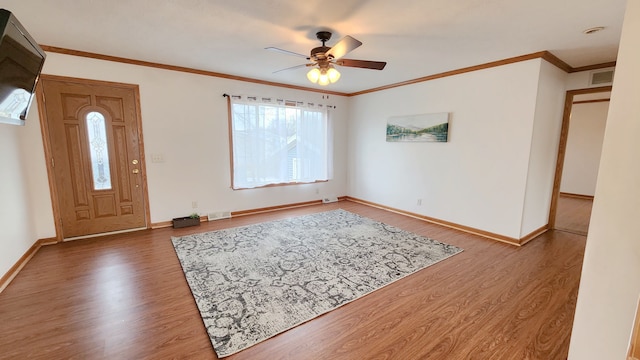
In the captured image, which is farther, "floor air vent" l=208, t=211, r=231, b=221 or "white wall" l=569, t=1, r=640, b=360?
"floor air vent" l=208, t=211, r=231, b=221

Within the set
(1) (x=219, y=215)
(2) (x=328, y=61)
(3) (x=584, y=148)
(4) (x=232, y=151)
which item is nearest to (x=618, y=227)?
(2) (x=328, y=61)

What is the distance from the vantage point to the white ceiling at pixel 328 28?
84.9 inches

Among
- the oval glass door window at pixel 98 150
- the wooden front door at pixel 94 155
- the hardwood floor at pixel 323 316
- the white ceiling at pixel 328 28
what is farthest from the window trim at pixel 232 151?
the hardwood floor at pixel 323 316

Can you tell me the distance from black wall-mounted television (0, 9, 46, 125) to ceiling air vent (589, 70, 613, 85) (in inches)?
236

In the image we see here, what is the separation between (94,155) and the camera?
143 inches

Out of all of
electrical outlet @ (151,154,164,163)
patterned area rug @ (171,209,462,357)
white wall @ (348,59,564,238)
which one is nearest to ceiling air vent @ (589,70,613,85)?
white wall @ (348,59,564,238)

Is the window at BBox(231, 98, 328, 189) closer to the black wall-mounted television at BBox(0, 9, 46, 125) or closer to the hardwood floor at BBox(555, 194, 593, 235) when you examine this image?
the black wall-mounted television at BBox(0, 9, 46, 125)

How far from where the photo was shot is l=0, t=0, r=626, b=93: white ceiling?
2.16 meters

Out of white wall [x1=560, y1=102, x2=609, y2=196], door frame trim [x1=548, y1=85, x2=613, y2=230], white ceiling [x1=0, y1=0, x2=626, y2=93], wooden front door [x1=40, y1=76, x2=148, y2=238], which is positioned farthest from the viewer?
white wall [x1=560, y1=102, x2=609, y2=196]

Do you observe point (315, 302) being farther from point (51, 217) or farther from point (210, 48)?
point (51, 217)

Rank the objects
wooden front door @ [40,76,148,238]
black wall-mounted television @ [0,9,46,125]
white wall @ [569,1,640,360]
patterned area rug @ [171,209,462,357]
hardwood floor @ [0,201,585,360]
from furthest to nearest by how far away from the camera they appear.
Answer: wooden front door @ [40,76,148,238] → patterned area rug @ [171,209,462,357] → hardwood floor @ [0,201,585,360] → black wall-mounted television @ [0,9,46,125] → white wall @ [569,1,640,360]

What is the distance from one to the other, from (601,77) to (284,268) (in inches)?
194

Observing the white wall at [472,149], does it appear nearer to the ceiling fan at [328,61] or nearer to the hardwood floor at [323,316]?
the hardwood floor at [323,316]

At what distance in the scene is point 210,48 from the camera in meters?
3.18
